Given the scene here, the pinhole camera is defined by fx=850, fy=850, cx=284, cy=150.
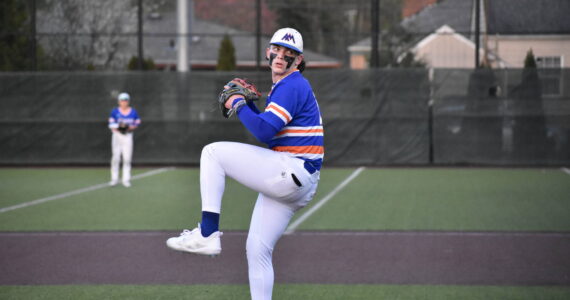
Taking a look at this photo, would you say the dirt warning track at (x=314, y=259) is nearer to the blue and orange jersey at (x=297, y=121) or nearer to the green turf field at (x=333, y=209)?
the green turf field at (x=333, y=209)

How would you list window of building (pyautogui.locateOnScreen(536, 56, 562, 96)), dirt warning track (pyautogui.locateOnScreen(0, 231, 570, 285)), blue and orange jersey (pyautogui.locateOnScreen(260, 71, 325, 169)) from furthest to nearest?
1. window of building (pyautogui.locateOnScreen(536, 56, 562, 96))
2. dirt warning track (pyautogui.locateOnScreen(0, 231, 570, 285))
3. blue and orange jersey (pyautogui.locateOnScreen(260, 71, 325, 169))

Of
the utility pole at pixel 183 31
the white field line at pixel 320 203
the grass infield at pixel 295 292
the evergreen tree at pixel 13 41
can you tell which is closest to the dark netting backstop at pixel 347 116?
the evergreen tree at pixel 13 41

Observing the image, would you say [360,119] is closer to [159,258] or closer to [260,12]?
[260,12]

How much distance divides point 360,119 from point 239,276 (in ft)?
50.7

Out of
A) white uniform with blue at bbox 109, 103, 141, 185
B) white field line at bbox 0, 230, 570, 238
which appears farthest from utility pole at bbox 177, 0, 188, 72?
white field line at bbox 0, 230, 570, 238

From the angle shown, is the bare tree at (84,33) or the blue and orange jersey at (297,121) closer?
the blue and orange jersey at (297,121)

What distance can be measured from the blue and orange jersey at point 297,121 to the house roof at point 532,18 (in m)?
20.2

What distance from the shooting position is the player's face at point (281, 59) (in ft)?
19.2

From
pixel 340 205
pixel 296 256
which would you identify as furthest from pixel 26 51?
pixel 296 256

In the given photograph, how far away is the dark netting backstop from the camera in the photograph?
2333 cm

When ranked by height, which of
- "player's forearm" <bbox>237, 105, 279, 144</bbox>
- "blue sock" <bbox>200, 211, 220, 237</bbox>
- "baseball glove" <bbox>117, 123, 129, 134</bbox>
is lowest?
"baseball glove" <bbox>117, 123, 129, 134</bbox>

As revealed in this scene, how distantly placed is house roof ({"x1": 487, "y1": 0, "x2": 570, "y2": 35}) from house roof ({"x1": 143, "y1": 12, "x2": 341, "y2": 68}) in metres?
6.72

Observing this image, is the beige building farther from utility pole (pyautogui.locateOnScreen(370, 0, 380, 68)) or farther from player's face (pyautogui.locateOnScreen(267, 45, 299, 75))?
player's face (pyautogui.locateOnScreen(267, 45, 299, 75))

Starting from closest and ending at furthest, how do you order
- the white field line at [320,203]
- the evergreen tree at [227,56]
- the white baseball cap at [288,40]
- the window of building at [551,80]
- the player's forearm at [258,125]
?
1. the player's forearm at [258,125]
2. the white baseball cap at [288,40]
3. the white field line at [320,203]
4. the window of building at [551,80]
5. the evergreen tree at [227,56]
